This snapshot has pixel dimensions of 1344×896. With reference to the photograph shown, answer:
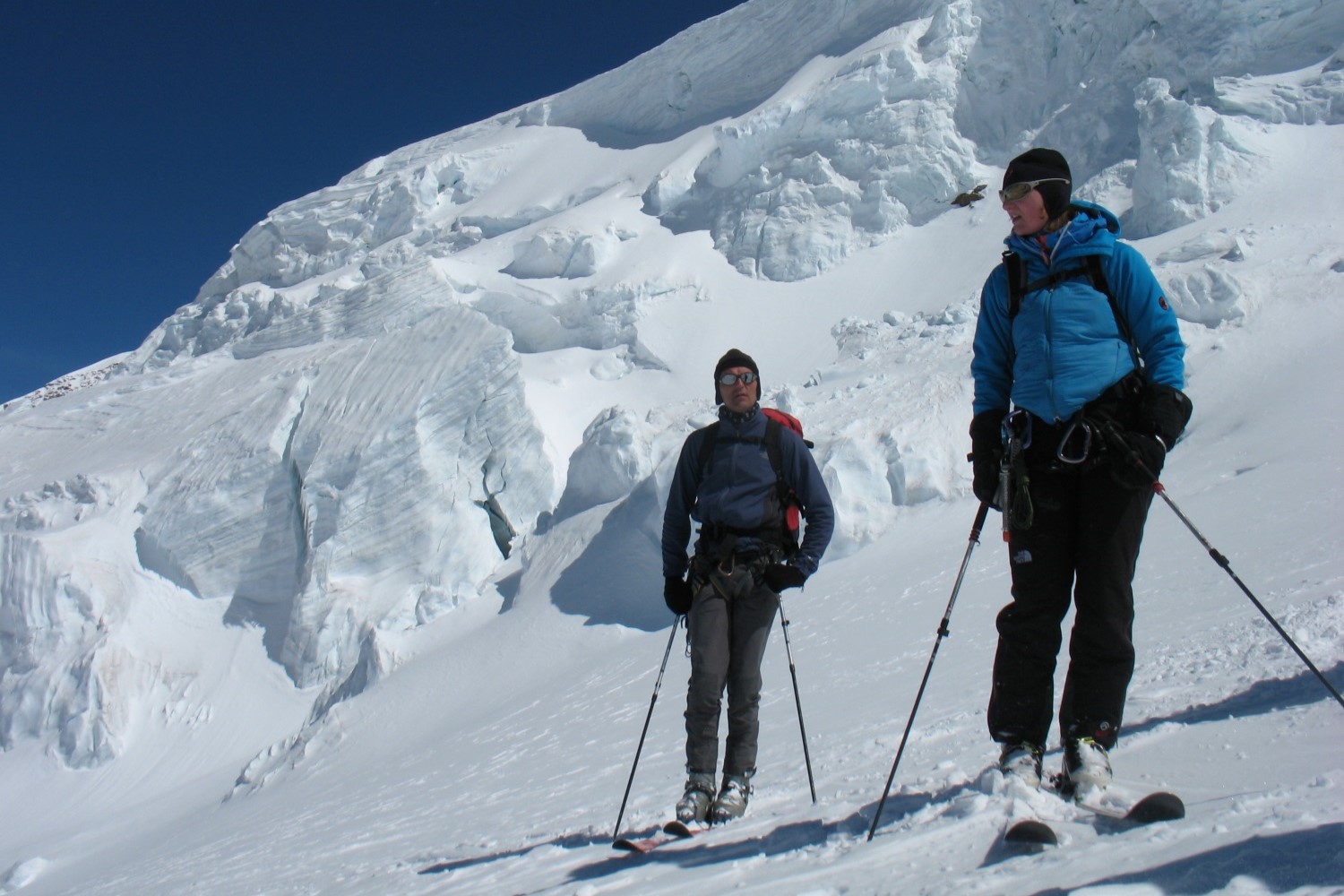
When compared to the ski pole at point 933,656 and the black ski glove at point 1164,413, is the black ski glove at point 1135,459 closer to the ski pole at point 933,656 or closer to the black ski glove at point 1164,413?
the black ski glove at point 1164,413

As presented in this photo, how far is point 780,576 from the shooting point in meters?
3.49

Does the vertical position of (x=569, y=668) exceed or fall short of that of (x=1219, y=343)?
it falls short

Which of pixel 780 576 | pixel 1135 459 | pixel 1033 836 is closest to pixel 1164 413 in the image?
pixel 1135 459

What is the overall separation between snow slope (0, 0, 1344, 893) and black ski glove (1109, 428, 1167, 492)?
0.77 meters

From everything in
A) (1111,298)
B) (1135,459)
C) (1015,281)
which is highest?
(1015,281)

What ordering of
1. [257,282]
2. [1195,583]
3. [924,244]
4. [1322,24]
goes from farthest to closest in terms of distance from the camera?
[257,282] → [924,244] → [1322,24] → [1195,583]

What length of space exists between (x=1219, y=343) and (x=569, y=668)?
31.3 ft

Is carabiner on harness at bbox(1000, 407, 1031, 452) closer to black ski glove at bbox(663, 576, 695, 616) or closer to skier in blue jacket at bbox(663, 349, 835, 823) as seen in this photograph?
skier in blue jacket at bbox(663, 349, 835, 823)

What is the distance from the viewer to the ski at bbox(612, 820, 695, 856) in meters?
3.10

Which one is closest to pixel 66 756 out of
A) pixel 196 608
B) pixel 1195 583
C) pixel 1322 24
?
pixel 196 608

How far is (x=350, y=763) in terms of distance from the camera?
1225 cm

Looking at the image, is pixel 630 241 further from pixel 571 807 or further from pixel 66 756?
pixel 571 807

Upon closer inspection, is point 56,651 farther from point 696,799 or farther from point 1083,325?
point 1083,325

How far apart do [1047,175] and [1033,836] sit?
173 cm
